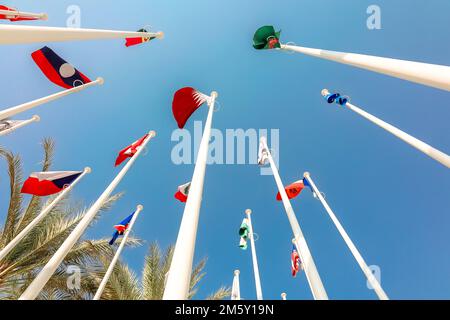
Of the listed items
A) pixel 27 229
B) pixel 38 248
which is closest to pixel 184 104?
pixel 27 229

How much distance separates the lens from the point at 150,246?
13758mm

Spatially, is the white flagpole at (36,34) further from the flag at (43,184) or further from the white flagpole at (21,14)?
the flag at (43,184)

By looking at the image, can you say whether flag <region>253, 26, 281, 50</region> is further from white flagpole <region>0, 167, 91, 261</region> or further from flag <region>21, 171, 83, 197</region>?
flag <region>21, 171, 83, 197</region>

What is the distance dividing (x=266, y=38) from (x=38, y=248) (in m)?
10.8

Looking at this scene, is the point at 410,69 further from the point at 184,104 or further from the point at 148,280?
the point at 148,280

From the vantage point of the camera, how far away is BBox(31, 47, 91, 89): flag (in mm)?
8117

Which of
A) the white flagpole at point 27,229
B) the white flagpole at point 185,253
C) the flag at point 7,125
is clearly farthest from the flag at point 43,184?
the white flagpole at point 185,253

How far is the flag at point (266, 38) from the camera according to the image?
29.6ft

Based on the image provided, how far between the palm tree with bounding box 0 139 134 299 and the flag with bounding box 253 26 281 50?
954cm

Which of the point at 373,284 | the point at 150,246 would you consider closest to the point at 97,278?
the point at 150,246

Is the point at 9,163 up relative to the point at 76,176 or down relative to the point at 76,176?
up
